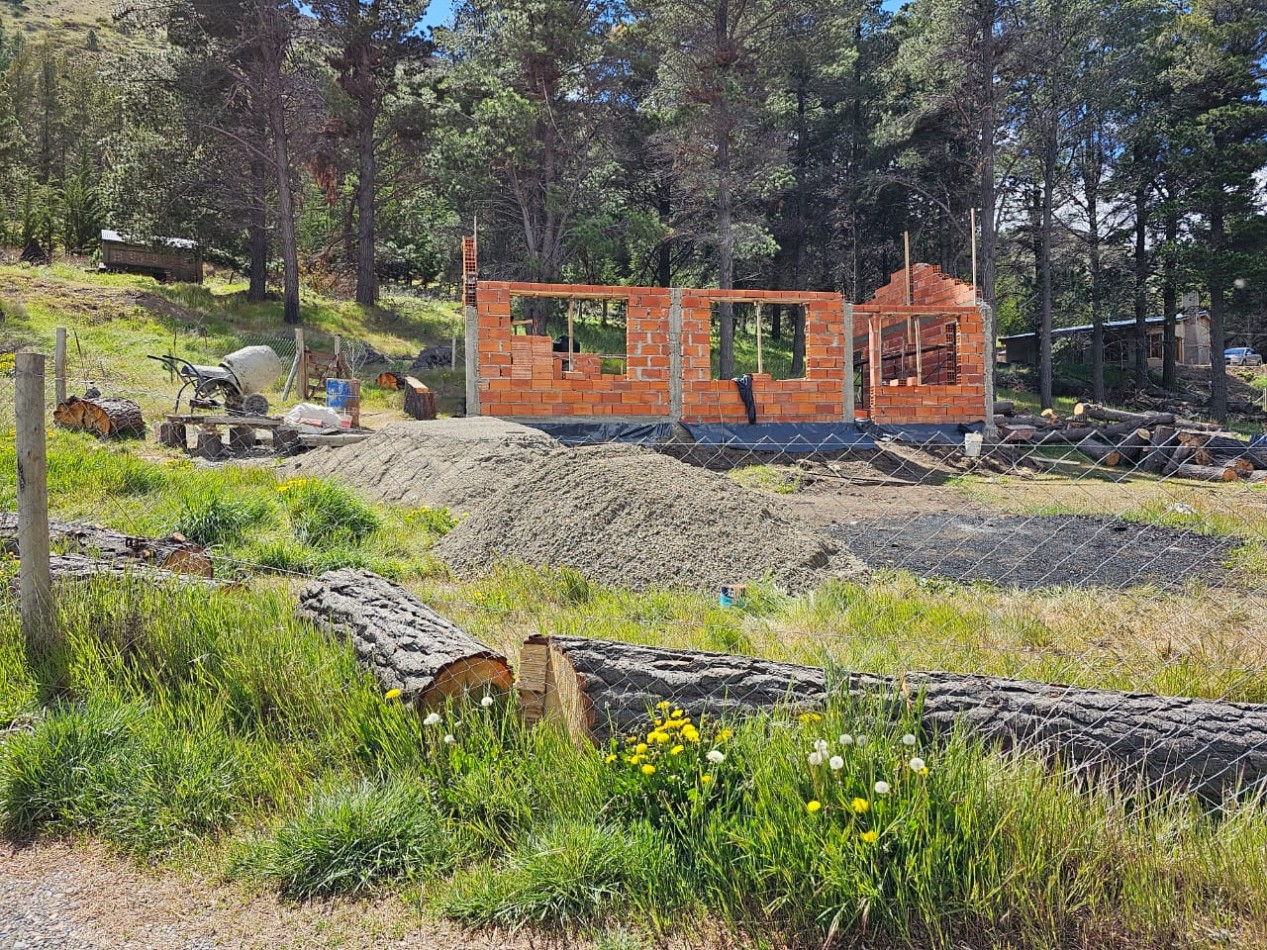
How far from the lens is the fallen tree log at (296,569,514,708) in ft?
10.5

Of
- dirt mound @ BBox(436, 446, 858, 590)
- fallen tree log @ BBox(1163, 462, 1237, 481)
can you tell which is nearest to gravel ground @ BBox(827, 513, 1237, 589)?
dirt mound @ BBox(436, 446, 858, 590)

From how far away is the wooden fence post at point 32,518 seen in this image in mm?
3818

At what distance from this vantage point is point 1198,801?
8.84 feet

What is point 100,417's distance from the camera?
1219cm

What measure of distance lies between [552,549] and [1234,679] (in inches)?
170

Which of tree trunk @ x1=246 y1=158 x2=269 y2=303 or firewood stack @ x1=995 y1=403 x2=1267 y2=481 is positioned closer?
firewood stack @ x1=995 y1=403 x2=1267 y2=481

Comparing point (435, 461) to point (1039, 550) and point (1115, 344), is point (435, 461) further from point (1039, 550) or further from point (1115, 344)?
point (1115, 344)

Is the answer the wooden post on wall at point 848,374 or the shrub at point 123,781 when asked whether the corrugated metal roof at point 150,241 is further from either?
the shrub at point 123,781

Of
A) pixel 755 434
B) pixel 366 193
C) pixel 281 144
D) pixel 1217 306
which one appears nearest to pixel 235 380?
pixel 755 434

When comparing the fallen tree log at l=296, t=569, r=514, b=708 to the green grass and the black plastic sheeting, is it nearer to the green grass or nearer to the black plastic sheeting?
the green grass

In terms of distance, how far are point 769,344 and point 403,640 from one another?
35.1 metres

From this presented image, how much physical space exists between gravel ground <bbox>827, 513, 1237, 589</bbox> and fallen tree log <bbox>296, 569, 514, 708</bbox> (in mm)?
4208

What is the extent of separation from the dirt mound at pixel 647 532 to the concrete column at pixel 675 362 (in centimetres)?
768

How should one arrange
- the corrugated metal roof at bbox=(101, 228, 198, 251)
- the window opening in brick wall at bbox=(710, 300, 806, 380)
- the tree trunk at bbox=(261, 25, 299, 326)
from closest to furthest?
the tree trunk at bbox=(261, 25, 299, 326)
the corrugated metal roof at bbox=(101, 228, 198, 251)
the window opening in brick wall at bbox=(710, 300, 806, 380)
